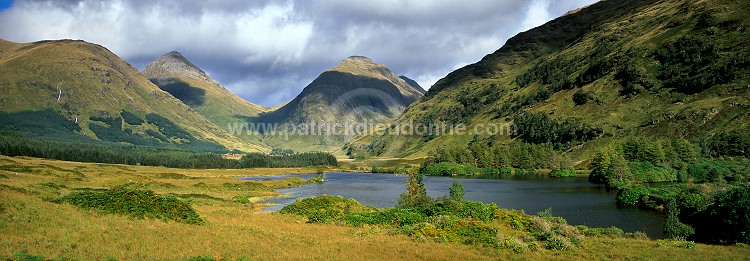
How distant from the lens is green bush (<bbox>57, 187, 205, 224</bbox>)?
41.8 meters

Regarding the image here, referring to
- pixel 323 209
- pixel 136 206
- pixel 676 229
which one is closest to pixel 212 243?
pixel 136 206

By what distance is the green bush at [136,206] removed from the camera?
41812 millimetres

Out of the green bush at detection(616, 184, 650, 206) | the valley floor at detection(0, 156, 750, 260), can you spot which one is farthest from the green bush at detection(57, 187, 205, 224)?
the green bush at detection(616, 184, 650, 206)

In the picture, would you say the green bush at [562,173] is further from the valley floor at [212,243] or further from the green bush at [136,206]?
the green bush at [136,206]

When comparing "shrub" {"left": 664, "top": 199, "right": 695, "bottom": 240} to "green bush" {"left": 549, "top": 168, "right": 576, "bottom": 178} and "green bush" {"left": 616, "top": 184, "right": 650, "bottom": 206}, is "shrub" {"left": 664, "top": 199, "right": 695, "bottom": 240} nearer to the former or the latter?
"green bush" {"left": 616, "top": 184, "right": 650, "bottom": 206}

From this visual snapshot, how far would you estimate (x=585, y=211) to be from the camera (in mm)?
77375

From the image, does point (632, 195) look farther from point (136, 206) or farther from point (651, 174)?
point (136, 206)

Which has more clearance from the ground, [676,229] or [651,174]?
[651,174]

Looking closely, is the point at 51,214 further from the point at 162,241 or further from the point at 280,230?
the point at 280,230

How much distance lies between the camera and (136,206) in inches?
1702

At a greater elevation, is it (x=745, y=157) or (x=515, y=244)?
(x=745, y=157)

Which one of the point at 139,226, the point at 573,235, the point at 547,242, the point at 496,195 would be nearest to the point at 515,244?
the point at 547,242

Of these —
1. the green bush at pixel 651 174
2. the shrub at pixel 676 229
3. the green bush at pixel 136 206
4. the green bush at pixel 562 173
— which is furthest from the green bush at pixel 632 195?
the green bush at pixel 562 173

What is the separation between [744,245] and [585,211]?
125ft
